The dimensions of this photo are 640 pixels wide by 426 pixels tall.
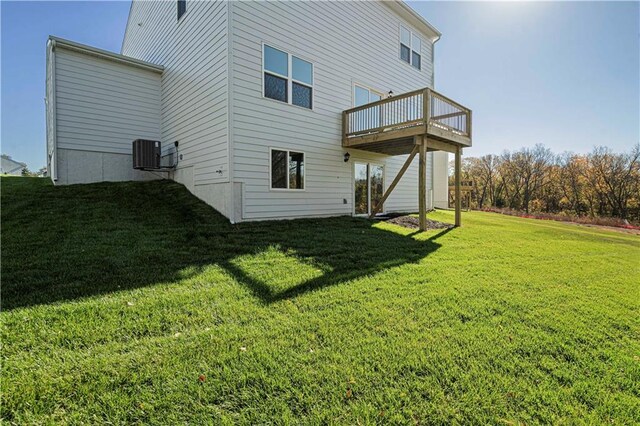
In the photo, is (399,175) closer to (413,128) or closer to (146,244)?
(413,128)

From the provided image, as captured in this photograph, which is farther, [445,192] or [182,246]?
[445,192]

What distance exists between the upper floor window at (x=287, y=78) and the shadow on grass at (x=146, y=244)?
3.40 meters

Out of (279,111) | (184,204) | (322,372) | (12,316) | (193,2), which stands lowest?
(322,372)

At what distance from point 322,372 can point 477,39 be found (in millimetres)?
12932

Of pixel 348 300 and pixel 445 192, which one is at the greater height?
pixel 445 192

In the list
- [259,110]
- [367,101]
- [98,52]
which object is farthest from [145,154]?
[367,101]

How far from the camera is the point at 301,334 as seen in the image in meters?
2.49

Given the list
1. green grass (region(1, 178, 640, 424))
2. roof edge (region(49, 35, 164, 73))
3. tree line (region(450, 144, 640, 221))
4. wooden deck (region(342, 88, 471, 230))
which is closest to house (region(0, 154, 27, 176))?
roof edge (region(49, 35, 164, 73))

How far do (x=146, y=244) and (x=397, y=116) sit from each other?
24.5 feet

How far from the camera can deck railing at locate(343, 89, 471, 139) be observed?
8.35m

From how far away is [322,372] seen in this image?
6.62ft

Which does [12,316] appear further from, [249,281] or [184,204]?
[184,204]

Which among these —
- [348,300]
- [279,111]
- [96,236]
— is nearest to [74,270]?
[96,236]

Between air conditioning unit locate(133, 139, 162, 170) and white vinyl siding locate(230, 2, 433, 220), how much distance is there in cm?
412
